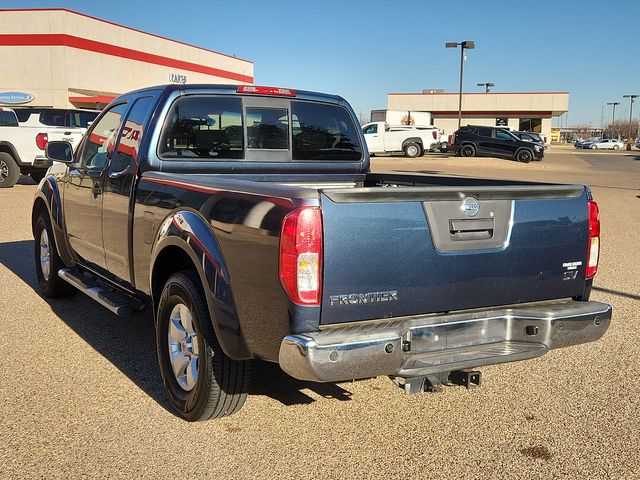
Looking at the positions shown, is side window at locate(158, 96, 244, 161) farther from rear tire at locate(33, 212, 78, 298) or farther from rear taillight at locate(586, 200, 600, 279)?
rear taillight at locate(586, 200, 600, 279)

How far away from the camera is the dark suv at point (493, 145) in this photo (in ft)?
115

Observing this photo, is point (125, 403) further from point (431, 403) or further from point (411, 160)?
point (411, 160)

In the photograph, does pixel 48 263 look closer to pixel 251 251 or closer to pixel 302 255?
pixel 251 251

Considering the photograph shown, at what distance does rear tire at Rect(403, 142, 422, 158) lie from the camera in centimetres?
3569

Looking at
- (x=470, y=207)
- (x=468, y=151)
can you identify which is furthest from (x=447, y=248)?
(x=468, y=151)

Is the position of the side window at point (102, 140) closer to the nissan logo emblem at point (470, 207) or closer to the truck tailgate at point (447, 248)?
the truck tailgate at point (447, 248)

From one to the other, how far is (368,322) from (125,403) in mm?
1836

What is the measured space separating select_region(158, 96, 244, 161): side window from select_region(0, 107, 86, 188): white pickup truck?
38.0 ft

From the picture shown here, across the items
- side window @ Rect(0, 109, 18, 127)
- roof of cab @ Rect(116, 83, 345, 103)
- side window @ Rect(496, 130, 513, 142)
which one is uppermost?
side window @ Rect(496, 130, 513, 142)

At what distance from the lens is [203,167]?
4.68m

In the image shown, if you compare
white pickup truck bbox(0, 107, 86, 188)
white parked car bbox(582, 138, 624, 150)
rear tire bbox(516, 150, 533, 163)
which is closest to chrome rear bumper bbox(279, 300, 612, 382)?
white pickup truck bbox(0, 107, 86, 188)

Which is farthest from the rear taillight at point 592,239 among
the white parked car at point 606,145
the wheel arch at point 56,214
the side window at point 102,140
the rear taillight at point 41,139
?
the white parked car at point 606,145

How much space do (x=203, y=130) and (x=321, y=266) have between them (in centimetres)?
216

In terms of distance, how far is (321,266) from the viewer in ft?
9.75
